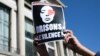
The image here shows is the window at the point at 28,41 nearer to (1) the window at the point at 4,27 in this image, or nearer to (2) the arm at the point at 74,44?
(1) the window at the point at 4,27

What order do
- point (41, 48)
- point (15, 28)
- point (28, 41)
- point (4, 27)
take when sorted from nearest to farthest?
point (41, 48) → point (4, 27) → point (15, 28) → point (28, 41)

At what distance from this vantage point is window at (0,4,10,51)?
591 inches

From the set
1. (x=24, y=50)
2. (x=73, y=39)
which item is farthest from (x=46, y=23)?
(x=24, y=50)

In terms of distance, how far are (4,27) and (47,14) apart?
41.4 feet

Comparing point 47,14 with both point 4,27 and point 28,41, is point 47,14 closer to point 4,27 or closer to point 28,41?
point 4,27

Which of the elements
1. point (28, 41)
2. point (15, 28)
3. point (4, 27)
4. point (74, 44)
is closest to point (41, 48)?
point (74, 44)

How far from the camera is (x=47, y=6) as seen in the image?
275cm

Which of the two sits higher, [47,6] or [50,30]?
[47,6]

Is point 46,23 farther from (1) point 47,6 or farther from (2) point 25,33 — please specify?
(2) point 25,33

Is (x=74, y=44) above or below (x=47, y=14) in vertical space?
below

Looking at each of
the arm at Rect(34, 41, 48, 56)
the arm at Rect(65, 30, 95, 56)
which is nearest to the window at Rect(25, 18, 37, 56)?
the arm at Rect(34, 41, 48, 56)

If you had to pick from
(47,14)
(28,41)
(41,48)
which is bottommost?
(28,41)

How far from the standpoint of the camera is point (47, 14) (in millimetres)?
2951

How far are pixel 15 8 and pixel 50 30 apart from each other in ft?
47.0
